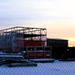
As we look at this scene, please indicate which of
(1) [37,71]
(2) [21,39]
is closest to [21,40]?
(2) [21,39]

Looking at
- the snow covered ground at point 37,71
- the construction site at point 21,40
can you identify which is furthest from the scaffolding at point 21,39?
the snow covered ground at point 37,71

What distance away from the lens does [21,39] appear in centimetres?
4331

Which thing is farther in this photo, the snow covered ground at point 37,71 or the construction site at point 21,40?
the construction site at point 21,40

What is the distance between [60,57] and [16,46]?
910 centimetres

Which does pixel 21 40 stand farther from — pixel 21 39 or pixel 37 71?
pixel 37 71

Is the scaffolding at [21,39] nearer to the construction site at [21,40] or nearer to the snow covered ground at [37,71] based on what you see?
the construction site at [21,40]

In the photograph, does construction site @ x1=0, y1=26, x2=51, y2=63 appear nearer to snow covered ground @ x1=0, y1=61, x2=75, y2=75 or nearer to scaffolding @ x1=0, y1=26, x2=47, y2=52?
scaffolding @ x1=0, y1=26, x2=47, y2=52

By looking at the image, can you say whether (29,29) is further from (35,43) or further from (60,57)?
(60,57)

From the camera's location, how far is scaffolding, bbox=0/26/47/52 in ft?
141

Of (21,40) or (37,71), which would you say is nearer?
(37,71)

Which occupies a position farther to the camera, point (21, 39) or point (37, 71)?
point (21, 39)

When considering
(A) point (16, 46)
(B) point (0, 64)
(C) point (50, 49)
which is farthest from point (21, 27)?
(B) point (0, 64)

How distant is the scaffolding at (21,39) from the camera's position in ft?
141

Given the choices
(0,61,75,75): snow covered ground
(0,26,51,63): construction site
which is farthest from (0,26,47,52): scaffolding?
(0,61,75,75): snow covered ground
